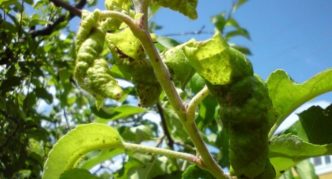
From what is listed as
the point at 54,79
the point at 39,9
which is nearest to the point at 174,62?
the point at 39,9

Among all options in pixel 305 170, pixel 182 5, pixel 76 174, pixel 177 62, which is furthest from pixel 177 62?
pixel 305 170

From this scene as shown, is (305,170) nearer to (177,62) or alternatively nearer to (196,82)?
(196,82)

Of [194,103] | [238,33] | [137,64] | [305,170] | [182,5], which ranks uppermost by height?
[238,33]

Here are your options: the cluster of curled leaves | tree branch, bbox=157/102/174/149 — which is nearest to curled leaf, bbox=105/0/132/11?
the cluster of curled leaves

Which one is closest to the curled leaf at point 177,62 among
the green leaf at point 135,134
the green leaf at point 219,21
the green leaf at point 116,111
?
the green leaf at point 116,111

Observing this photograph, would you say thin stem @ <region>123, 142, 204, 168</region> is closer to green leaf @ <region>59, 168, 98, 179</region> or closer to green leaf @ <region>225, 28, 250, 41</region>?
green leaf @ <region>59, 168, 98, 179</region>

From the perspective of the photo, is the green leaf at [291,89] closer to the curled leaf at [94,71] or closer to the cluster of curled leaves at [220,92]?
the cluster of curled leaves at [220,92]
